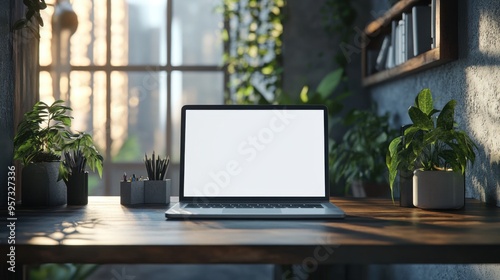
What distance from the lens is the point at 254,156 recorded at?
6.28ft

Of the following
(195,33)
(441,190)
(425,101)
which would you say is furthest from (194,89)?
(441,190)

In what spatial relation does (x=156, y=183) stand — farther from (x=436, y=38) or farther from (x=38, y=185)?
(x=436, y=38)

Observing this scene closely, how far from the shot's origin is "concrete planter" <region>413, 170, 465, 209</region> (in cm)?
180

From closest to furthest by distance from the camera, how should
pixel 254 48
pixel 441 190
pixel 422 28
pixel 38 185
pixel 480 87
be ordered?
pixel 441 190 < pixel 38 185 < pixel 480 87 < pixel 422 28 < pixel 254 48

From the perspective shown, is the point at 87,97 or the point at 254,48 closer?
the point at 254,48

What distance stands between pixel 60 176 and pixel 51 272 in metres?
1.35

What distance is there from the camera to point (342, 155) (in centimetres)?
354

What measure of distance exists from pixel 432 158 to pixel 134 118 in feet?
10.6

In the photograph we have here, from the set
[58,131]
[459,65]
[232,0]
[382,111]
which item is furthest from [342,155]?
[58,131]

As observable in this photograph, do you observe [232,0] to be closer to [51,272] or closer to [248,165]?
[51,272]

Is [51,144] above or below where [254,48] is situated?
below

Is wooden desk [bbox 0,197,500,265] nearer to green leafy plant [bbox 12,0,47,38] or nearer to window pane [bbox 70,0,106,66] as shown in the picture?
green leafy plant [bbox 12,0,47,38]

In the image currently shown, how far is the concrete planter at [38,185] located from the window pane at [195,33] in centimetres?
283

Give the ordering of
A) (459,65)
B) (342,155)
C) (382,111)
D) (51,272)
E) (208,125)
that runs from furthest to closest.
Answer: (382,111) → (342,155) → (51,272) → (459,65) → (208,125)
